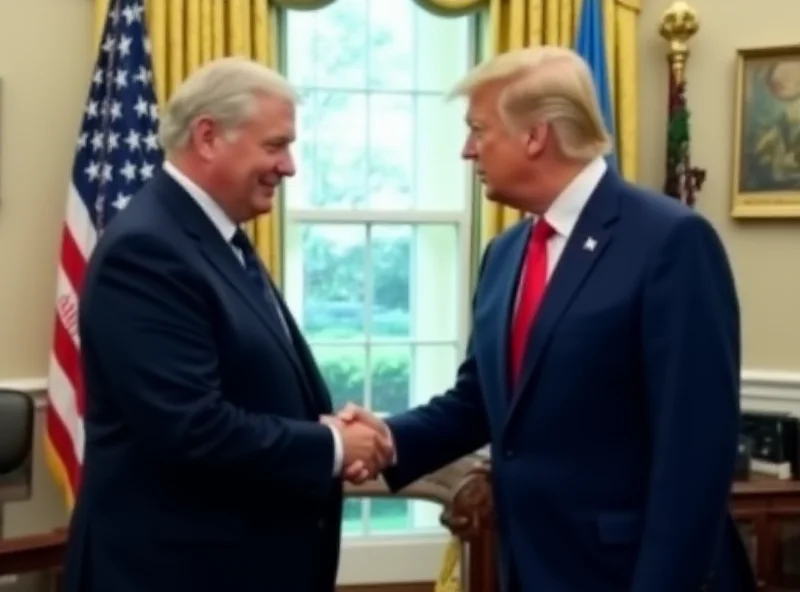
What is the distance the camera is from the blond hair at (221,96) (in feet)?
7.13

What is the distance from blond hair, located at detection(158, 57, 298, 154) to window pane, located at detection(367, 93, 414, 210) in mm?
2524

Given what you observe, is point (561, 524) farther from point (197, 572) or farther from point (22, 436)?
point (22, 436)

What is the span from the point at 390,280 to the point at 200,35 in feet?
3.93

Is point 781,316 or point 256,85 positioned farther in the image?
point 781,316

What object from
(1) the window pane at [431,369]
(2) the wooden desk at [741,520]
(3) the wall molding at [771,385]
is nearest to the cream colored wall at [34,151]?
(2) the wooden desk at [741,520]

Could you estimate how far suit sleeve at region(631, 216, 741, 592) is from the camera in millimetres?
1866

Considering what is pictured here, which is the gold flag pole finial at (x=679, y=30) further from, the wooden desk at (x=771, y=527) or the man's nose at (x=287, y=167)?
the man's nose at (x=287, y=167)

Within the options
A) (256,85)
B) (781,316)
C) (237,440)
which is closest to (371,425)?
(237,440)

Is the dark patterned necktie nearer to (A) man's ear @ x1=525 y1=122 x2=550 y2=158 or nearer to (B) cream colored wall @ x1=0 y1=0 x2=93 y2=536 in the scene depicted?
(A) man's ear @ x1=525 y1=122 x2=550 y2=158

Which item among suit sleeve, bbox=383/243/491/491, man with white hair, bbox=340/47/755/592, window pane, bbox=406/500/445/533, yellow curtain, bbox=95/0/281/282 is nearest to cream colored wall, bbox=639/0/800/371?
window pane, bbox=406/500/445/533

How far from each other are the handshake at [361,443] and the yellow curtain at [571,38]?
7.07ft

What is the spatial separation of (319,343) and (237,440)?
2.73 metres

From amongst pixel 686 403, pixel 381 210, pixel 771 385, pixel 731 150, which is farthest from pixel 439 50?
pixel 686 403

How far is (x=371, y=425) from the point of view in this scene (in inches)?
94.1
